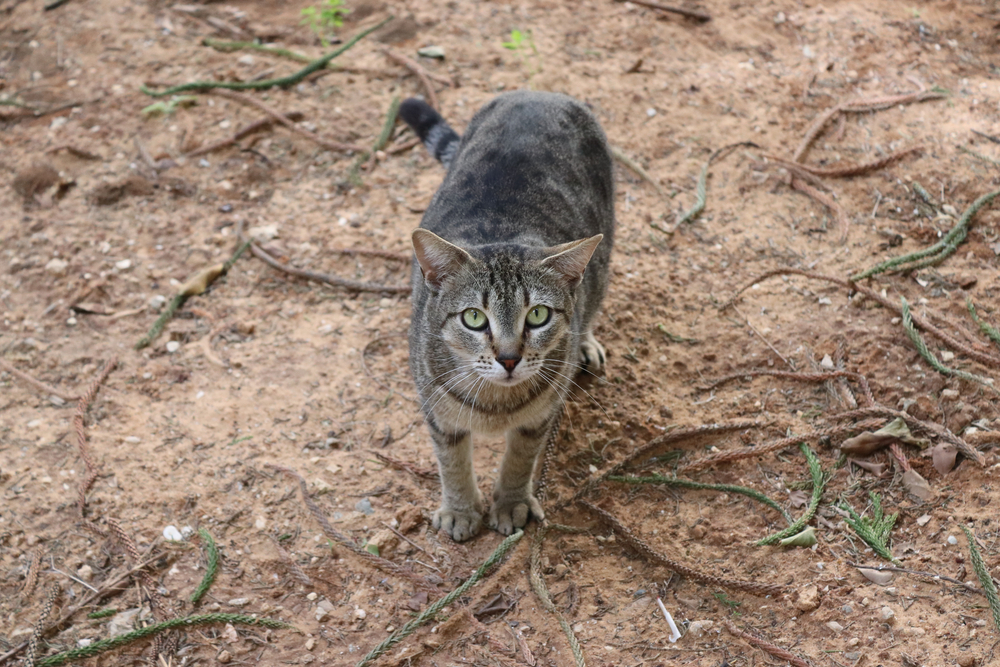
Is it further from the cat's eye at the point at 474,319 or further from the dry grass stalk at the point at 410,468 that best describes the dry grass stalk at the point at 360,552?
the cat's eye at the point at 474,319

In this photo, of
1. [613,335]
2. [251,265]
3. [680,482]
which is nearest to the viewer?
[680,482]

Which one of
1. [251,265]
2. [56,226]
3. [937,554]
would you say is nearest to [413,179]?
[251,265]

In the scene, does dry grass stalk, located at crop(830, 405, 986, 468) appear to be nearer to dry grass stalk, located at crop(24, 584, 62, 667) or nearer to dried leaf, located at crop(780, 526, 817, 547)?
dried leaf, located at crop(780, 526, 817, 547)

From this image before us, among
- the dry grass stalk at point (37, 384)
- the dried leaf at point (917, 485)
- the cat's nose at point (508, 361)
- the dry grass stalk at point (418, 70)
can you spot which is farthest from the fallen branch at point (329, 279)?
the dried leaf at point (917, 485)

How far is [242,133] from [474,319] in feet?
11.3

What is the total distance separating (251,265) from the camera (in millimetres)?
4965

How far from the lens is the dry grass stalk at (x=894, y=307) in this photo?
376cm

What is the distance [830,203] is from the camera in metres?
4.98

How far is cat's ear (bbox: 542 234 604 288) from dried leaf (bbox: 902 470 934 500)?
A: 5.38 ft

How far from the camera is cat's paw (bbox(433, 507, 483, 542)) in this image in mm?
3535

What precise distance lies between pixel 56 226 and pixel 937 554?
17.1 ft

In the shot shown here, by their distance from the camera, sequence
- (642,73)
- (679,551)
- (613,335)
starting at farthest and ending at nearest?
1. (642,73)
2. (613,335)
3. (679,551)

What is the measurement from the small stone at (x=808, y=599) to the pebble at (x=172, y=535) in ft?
8.34

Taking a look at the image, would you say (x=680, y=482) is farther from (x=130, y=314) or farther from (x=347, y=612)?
(x=130, y=314)
